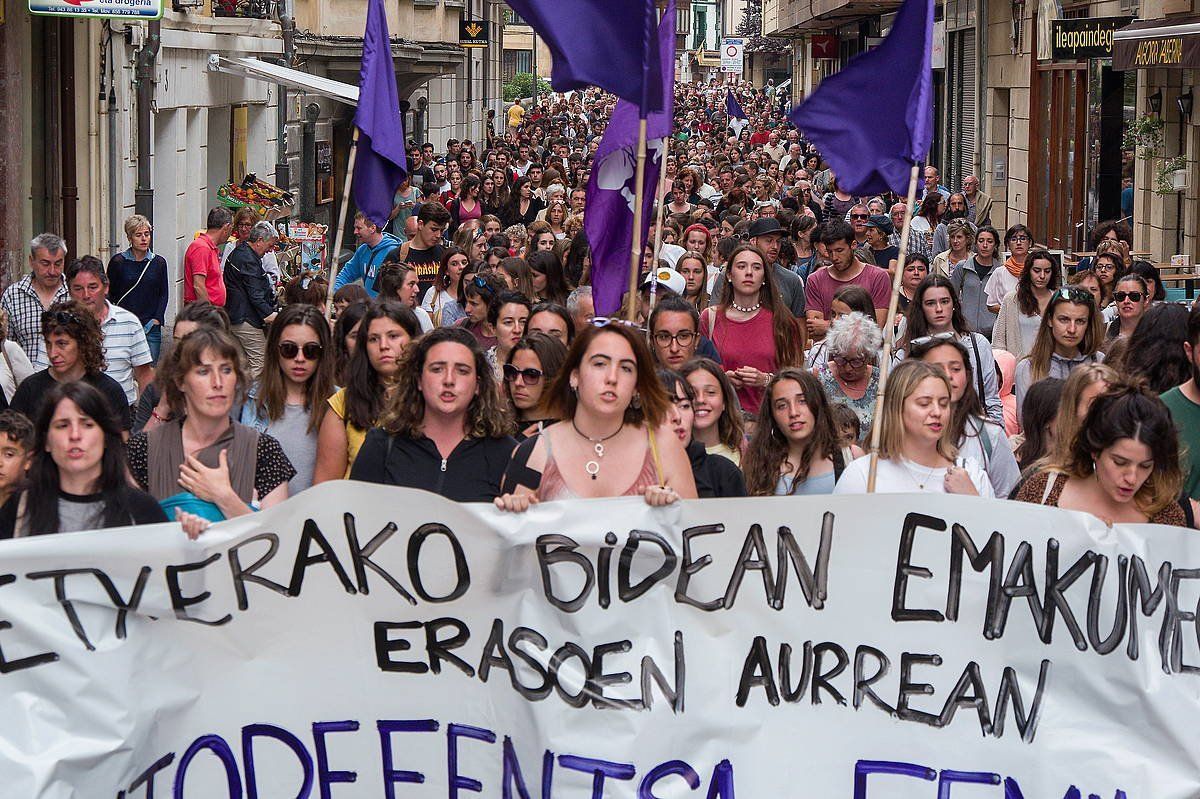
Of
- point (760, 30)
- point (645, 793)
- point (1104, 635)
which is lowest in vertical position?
point (645, 793)

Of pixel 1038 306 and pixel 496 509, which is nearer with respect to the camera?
pixel 496 509

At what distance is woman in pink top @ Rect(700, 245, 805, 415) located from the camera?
29.4ft

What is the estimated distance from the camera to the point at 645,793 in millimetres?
4789

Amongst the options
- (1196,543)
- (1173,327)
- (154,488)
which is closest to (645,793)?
(1196,543)

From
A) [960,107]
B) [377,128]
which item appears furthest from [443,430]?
[960,107]

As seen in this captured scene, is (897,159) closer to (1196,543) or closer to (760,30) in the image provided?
(1196,543)

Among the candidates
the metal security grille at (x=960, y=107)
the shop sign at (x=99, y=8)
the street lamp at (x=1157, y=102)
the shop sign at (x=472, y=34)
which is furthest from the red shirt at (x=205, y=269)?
the shop sign at (x=472, y=34)

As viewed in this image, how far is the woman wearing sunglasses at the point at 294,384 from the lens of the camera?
6738mm

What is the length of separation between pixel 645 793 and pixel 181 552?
52.3 inches

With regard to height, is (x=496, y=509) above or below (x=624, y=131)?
below

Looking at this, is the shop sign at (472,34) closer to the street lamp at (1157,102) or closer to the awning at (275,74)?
the awning at (275,74)

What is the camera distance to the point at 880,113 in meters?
6.28

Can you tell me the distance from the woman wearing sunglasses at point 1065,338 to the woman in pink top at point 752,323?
1.09 metres

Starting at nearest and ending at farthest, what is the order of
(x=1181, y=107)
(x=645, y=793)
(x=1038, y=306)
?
(x=645, y=793) → (x=1038, y=306) → (x=1181, y=107)
